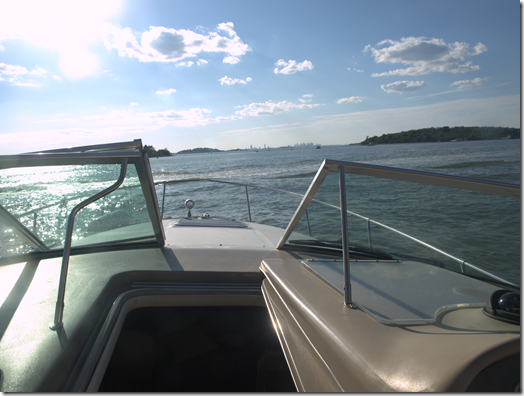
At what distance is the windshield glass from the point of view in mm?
1628

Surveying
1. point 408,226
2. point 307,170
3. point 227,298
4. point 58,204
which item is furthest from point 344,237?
point 307,170

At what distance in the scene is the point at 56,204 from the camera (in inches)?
70.7

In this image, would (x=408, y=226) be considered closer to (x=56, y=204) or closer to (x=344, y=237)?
(x=344, y=237)

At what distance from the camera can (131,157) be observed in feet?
5.84

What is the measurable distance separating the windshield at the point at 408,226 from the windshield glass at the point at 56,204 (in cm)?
123

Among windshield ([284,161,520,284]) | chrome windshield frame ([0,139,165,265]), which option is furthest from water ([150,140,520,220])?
chrome windshield frame ([0,139,165,265])

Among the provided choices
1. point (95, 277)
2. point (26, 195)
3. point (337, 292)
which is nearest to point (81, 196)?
point (26, 195)

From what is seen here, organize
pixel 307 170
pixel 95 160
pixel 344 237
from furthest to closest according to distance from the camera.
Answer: pixel 307 170 → pixel 95 160 → pixel 344 237

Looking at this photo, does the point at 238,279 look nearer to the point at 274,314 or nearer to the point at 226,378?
the point at 274,314

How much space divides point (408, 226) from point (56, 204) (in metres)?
5.26

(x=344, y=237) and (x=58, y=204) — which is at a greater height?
(x=58, y=204)

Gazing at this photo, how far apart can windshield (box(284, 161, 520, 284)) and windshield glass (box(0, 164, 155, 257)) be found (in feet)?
4.04

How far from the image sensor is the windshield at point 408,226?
167 cm

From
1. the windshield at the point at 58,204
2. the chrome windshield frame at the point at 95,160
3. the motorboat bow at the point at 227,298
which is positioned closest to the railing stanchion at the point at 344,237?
the motorboat bow at the point at 227,298
